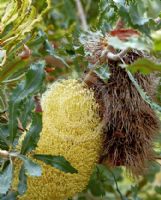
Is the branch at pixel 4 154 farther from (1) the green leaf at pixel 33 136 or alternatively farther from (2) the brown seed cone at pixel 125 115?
(2) the brown seed cone at pixel 125 115

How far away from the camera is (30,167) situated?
1.39m

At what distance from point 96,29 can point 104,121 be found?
30 centimetres

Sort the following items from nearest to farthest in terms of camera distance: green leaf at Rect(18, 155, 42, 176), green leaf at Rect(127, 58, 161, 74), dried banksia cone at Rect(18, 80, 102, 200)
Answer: green leaf at Rect(127, 58, 161, 74) < green leaf at Rect(18, 155, 42, 176) < dried banksia cone at Rect(18, 80, 102, 200)

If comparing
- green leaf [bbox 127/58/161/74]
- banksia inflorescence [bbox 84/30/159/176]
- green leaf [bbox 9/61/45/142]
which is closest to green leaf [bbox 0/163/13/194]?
green leaf [bbox 9/61/45/142]

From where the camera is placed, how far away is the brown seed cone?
5.14 feet

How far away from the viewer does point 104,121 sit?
1.55 metres

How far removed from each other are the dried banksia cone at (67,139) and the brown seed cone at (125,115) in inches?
2.4

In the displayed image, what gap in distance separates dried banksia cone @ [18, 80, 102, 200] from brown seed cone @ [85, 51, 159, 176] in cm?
6

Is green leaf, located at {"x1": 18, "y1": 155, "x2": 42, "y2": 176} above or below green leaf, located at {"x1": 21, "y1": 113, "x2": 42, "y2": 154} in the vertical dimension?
below

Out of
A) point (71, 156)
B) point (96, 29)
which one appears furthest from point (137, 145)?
point (96, 29)

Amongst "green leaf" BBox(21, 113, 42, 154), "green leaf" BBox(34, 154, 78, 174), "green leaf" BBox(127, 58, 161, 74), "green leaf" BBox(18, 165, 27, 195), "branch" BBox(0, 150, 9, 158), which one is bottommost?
"green leaf" BBox(18, 165, 27, 195)

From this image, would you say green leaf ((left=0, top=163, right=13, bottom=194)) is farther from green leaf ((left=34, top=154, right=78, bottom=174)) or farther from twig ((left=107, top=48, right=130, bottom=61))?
twig ((left=107, top=48, right=130, bottom=61))

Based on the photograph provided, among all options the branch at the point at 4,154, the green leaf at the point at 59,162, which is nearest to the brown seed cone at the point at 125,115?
the green leaf at the point at 59,162

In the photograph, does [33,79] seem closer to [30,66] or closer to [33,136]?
[30,66]
